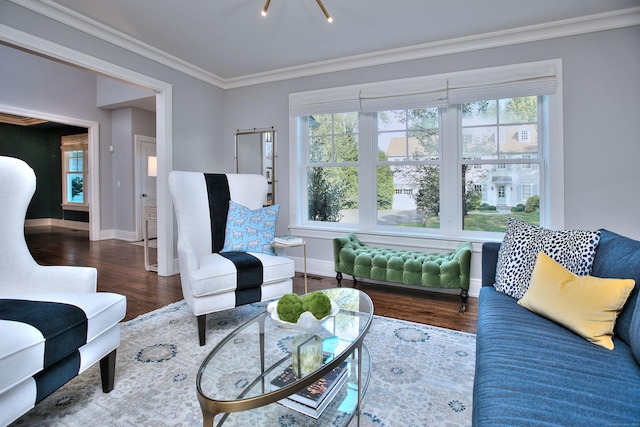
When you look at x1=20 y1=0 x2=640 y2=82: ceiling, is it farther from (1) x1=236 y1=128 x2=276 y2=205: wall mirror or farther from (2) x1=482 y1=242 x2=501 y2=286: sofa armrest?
(2) x1=482 y1=242 x2=501 y2=286: sofa armrest

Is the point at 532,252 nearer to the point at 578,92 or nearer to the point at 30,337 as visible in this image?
the point at 578,92

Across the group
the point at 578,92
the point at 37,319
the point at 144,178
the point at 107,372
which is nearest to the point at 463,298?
the point at 578,92

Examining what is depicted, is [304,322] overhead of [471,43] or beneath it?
beneath

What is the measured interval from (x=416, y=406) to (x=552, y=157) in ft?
8.49

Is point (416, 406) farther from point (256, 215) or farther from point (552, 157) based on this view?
point (552, 157)

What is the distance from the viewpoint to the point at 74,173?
7898 millimetres

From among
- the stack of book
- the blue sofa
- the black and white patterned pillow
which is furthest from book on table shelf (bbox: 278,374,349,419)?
the black and white patterned pillow

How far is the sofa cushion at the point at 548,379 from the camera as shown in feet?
3.16

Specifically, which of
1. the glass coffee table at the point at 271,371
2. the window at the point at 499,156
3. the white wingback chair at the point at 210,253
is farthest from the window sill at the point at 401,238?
the glass coffee table at the point at 271,371

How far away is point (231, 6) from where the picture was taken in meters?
2.73

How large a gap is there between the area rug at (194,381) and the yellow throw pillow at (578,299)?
0.59 meters

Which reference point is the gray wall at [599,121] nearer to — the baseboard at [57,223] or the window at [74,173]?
the window at [74,173]

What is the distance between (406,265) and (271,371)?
78.4 inches

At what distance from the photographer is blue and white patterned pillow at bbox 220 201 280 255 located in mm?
2863
